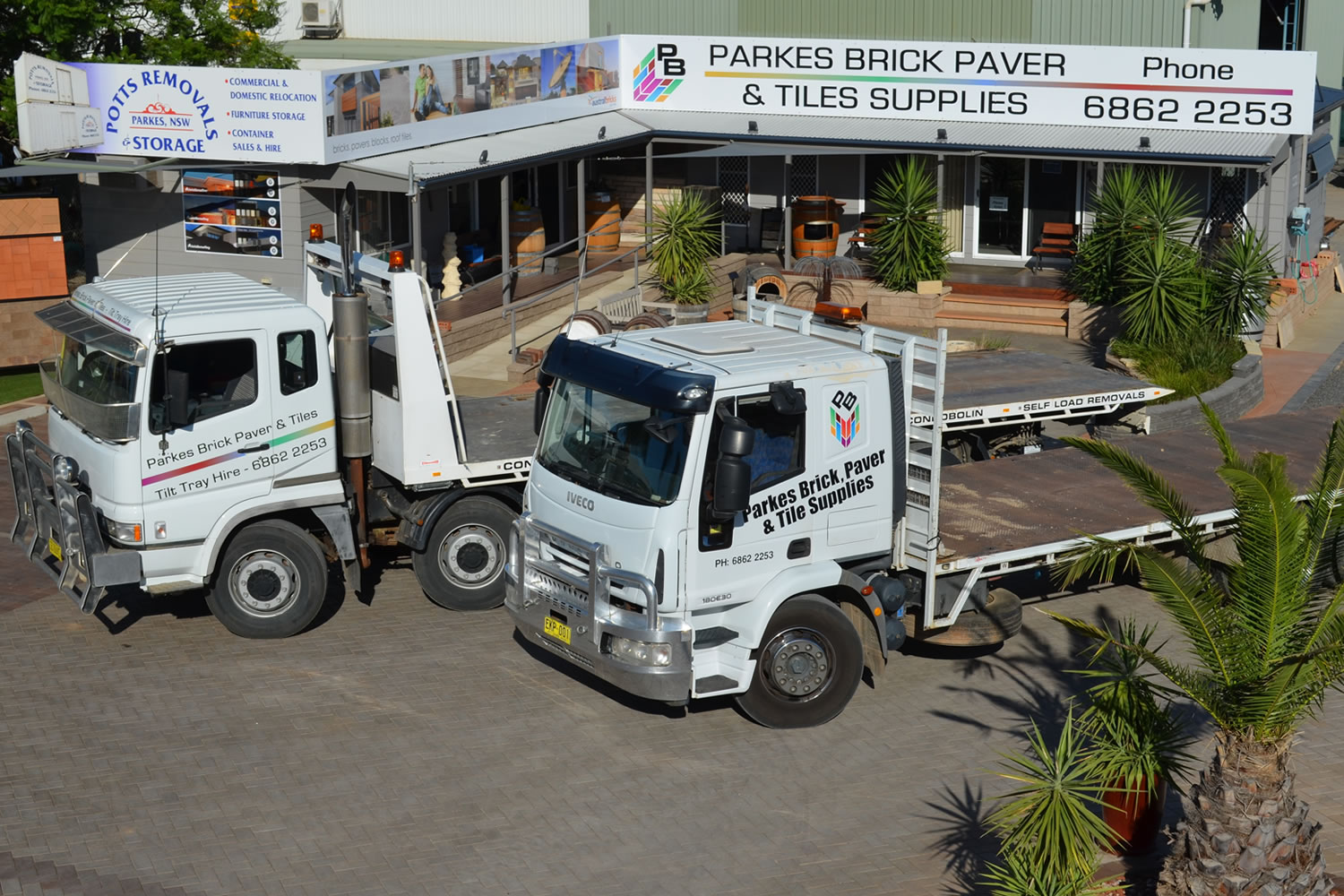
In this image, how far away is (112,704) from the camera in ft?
36.6

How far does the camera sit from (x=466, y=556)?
42.1ft

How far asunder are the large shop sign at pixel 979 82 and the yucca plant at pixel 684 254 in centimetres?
390

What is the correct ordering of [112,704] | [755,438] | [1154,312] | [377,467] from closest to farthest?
[755,438] → [112,704] → [377,467] → [1154,312]

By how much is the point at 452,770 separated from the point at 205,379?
11.9 feet

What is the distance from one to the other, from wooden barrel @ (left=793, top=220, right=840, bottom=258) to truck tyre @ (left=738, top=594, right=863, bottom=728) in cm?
1612

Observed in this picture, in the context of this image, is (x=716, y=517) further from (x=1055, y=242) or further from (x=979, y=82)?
(x=1055, y=242)

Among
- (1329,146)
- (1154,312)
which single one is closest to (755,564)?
(1154,312)

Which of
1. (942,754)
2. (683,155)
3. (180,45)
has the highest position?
(180,45)

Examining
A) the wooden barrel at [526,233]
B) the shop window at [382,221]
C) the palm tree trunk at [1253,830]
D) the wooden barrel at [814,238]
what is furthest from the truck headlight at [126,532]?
the wooden barrel at [814,238]

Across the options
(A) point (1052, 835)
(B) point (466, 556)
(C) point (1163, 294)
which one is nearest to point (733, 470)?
(A) point (1052, 835)

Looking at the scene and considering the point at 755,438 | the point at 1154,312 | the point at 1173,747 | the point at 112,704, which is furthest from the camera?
the point at 1154,312

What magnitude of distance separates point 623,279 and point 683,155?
2300 millimetres

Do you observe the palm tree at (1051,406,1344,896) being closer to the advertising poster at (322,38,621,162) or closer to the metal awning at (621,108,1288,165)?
the advertising poster at (322,38,621,162)

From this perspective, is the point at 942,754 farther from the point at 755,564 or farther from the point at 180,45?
the point at 180,45
